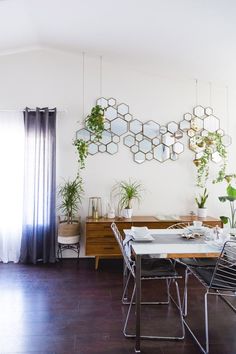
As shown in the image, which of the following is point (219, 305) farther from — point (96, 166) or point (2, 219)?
point (2, 219)

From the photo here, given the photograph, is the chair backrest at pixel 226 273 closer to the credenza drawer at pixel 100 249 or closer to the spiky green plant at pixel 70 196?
the credenza drawer at pixel 100 249

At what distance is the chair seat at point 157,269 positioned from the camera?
2.35m

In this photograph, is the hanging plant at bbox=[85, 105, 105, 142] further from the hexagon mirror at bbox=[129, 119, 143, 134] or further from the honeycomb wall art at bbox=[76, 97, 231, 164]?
the hexagon mirror at bbox=[129, 119, 143, 134]

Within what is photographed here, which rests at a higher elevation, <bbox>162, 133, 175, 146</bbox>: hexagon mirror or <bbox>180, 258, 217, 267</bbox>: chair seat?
<bbox>162, 133, 175, 146</bbox>: hexagon mirror

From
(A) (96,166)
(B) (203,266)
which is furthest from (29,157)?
(B) (203,266)

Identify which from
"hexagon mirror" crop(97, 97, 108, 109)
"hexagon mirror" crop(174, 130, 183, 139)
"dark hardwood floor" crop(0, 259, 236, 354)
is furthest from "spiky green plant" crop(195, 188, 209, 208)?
"hexagon mirror" crop(97, 97, 108, 109)

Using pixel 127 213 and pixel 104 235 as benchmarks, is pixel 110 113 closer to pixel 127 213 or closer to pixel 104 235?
pixel 127 213

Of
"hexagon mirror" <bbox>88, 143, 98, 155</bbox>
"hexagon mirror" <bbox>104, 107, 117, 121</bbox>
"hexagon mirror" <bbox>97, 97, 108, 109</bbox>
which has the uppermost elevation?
"hexagon mirror" <bbox>97, 97, 108, 109</bbox>

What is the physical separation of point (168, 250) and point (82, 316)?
1072mm

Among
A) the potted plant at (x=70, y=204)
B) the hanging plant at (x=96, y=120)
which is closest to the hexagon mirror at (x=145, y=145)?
the hanging plant at (x=96, y=120)

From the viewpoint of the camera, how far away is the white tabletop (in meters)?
2.10

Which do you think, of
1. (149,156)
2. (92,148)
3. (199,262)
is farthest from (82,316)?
(149,156)

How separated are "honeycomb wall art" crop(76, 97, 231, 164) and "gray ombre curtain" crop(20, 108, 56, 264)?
54 cm

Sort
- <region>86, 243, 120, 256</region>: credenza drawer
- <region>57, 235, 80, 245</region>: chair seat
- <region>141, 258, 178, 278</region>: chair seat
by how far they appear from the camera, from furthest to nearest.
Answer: <region>57, 235, 80, 245</region>: chair seat → <region>86, 243, 120, 256</region>: credenza drawer → <region>141, 258, 178, 278</region>: chair seat
